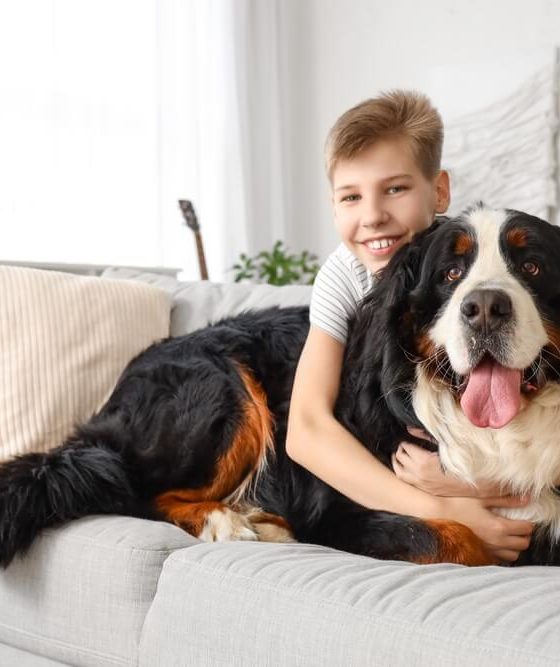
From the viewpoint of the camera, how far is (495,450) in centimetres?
175

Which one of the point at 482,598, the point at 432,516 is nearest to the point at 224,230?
the point at 432,516

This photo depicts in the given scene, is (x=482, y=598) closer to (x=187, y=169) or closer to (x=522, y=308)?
(x=522, y=308)

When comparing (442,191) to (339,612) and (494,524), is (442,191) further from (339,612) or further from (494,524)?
(339,612)

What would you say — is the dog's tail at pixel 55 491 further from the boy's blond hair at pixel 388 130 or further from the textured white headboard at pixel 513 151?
the textured white headboard at pixel 513 151

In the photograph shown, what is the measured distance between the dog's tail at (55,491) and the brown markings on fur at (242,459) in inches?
5.4

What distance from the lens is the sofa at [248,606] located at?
125 cm

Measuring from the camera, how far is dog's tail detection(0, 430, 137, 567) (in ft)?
5.93

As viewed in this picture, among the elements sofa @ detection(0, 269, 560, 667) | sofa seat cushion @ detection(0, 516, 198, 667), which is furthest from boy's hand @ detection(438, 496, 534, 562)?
sofa seat cushion @ detection(0, 516, 198, 667)

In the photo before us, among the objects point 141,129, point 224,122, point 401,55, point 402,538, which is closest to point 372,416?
point 402,538

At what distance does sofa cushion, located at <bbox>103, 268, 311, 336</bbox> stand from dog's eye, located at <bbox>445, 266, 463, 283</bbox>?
0.93 meters

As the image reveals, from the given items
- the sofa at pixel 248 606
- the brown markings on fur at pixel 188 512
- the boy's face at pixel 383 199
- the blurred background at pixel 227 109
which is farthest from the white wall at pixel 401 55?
the sofa at pixel 248 606

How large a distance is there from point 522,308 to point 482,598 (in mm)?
509

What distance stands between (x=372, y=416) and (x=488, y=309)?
1.30ft

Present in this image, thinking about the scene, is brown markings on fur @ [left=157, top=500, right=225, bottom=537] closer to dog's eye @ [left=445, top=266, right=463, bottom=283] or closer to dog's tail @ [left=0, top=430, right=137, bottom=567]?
dog's tail @ [left=0, top=430, right=137, bottom=567]
